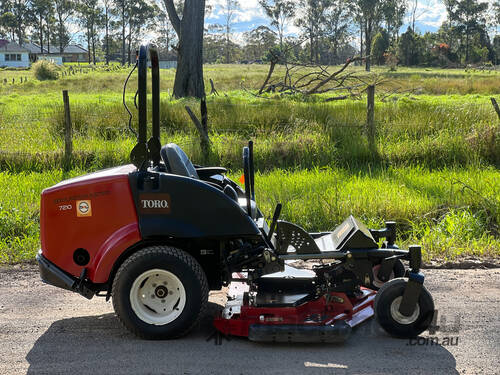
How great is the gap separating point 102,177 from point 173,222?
0.62 metres

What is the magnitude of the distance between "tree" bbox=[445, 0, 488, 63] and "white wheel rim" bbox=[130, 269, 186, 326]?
82667 mm

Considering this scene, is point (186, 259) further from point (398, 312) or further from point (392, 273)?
point (392, 273)

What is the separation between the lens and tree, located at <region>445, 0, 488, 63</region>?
81.3 meters

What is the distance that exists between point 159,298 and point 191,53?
55.5 ft

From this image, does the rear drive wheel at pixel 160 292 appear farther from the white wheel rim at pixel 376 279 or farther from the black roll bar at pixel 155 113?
the white wheel rim at pixel 376 279

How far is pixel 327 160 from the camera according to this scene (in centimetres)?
1119

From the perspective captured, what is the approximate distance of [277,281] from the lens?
4773mm

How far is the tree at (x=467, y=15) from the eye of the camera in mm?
81312

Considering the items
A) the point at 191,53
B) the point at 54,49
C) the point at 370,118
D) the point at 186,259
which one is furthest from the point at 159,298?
the point at 54,49

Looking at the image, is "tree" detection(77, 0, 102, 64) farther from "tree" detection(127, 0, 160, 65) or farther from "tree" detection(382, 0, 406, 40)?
"tree" detection(382, 0, 406, 40)

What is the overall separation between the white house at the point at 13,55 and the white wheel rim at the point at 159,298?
296 feet

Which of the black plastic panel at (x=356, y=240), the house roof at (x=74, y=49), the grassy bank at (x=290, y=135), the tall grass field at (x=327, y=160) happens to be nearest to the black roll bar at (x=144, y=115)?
the black plastic panel at (x=356, y=240)

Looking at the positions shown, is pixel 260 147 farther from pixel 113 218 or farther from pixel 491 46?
Result: pixel 491 46

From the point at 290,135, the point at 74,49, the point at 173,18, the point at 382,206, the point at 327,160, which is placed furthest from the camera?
the point at 74,49
